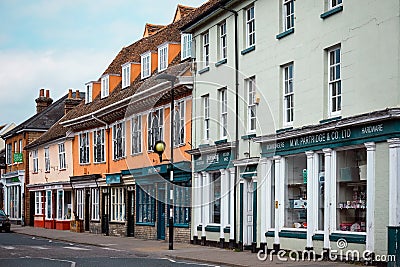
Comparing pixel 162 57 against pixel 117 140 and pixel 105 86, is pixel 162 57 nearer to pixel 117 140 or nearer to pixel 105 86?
pixel 117 140

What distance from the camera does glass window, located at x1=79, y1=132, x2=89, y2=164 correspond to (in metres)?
45.6

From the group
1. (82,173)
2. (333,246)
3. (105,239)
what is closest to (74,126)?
(82,173)

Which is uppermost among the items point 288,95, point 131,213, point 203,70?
point 203,70

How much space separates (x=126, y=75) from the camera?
41.8 metres

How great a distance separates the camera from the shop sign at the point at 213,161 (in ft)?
93.2

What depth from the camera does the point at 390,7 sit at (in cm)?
1859

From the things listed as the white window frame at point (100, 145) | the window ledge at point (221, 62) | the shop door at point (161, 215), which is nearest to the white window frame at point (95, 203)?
the white window frame at point (100, 145)

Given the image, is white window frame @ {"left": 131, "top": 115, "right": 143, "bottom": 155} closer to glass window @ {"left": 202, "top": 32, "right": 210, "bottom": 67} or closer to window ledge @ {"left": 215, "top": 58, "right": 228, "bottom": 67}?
glass window @ {"left": 202, "top": 32, "right": 210, "bottom": 67}

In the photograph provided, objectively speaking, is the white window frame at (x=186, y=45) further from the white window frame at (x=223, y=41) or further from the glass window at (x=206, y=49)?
the white window frame at (x=223, y=41)

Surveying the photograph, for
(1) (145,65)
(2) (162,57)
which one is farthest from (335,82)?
(1) (145,65)

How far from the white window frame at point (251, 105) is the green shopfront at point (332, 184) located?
1320 millimetres

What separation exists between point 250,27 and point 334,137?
748cm

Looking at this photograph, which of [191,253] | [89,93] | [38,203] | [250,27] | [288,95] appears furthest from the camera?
[38,203]

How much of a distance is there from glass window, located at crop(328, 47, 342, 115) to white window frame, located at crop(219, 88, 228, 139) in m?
7.40
